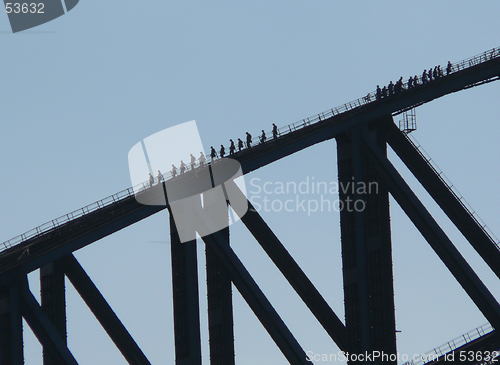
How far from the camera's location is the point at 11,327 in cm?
4903

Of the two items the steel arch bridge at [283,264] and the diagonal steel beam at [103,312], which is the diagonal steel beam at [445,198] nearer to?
the steel arch bridge at [283,264]

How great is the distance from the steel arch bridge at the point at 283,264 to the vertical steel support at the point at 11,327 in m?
0.06

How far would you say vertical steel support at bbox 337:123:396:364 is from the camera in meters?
51.8

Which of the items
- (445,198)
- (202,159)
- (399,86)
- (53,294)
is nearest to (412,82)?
(399,86)

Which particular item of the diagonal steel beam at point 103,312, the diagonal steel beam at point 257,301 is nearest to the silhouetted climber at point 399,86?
the diagonal steel beam at point 257,301

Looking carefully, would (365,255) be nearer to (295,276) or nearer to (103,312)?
(295,276)

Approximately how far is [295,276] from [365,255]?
501 centimetres

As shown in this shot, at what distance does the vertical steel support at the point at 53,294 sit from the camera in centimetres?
5278

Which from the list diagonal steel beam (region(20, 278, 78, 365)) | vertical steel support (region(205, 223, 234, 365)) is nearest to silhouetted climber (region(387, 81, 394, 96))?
vertical steel support (region(205, 223, 234, 365))

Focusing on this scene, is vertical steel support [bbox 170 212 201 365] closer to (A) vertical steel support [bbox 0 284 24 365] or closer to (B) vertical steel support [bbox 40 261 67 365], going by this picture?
(B) vertical steel support [bbox 40 261 67 365]

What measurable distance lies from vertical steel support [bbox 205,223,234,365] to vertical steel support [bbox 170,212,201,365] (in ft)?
13.1

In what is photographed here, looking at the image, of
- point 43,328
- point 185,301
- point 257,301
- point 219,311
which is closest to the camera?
point 43,328

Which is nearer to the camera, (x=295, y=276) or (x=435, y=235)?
(x=435, y=235)

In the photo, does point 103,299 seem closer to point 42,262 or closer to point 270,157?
point 42,262
